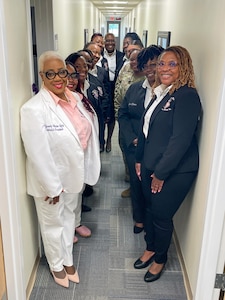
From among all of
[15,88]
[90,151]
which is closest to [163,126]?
A: [90,151]

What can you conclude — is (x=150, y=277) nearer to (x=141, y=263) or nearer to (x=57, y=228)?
(x=141, y=263)

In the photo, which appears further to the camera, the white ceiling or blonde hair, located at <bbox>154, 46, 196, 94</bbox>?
the white ceiling

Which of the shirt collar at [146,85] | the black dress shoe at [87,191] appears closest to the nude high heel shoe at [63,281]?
the black dress shoe at [87,191]

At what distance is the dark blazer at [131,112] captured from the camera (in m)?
2.45

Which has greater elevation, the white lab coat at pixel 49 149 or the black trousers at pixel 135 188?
the white lab coat at pixel 49 149

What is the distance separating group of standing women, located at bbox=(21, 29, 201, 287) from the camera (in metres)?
1.76

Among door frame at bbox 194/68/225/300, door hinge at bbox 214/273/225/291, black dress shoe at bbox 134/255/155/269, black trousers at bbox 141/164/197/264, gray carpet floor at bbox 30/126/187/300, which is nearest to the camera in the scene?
door frame at bbox 194/68/225/300

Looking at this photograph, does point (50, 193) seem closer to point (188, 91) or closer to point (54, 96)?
point (54, 96)

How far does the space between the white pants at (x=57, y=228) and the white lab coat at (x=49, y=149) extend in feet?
0.32

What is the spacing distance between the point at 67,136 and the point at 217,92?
0.82 m

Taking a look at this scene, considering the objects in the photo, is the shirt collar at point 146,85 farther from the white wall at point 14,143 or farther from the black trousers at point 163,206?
the white wall at point 14,143

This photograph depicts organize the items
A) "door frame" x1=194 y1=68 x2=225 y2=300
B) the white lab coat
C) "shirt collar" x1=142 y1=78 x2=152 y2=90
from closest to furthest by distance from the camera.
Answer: "door frame" x1=194 y1=68 x2=225 y2=300, the white lab coat, "shirt collar" x1=142 y1=78 x2=152 y2=90

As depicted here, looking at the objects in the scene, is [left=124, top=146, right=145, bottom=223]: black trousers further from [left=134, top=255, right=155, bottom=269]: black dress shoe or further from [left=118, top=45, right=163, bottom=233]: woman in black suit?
→ [left=134, top=255, right=155, bottom=269]: black dress shoe

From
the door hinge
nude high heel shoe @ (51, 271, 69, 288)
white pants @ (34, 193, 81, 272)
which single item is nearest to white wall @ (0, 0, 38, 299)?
white pants @ (34, 193, 81, 272)
